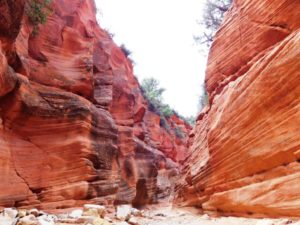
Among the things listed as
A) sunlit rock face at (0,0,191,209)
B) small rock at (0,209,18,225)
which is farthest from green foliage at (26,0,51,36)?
small rock at (0,209,18,225)

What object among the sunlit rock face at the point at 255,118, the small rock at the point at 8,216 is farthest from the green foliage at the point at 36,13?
the small rock at the point at 8,216

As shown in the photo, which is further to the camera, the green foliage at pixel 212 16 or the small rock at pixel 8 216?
the green foliage at pixel 212 16

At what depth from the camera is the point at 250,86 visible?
6.36 metres

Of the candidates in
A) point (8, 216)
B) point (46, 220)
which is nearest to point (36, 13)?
point (8, 216)

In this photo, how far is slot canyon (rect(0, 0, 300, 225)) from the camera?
543 centimetres

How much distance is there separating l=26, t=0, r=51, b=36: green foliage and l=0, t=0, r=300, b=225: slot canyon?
0.31 m

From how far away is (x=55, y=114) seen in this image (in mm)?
10914

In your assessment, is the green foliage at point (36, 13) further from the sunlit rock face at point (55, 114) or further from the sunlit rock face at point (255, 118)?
the sunlit rock face at point (255, 118)

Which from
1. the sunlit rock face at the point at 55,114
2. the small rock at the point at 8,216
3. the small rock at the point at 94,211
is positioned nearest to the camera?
the small rock at the point at 8,216

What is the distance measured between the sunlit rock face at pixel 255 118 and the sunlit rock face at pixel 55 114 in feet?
13.1

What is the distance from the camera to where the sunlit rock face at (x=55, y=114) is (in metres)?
9.18

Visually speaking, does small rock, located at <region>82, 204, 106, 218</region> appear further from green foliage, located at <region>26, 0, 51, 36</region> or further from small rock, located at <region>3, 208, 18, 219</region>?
green foliage, located at <region>26, 0, 51, 36</region>

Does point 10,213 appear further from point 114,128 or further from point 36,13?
point 36,13

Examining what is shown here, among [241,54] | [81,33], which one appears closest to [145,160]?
[81,33]
